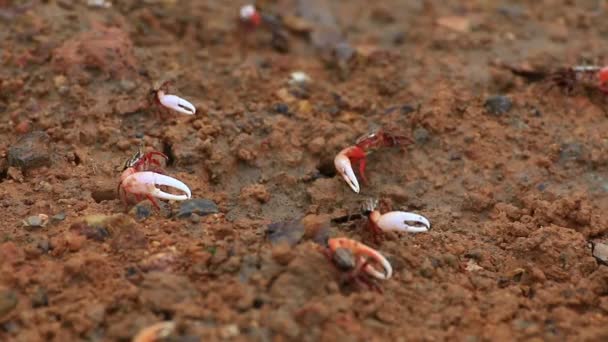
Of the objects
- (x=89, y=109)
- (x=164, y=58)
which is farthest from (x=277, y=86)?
(x=89, y=109)

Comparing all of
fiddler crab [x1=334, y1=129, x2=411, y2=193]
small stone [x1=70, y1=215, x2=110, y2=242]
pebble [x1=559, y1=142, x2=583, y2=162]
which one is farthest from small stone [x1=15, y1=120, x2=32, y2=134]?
pebble [x1=559, y1=142, x2=583, y2=162]

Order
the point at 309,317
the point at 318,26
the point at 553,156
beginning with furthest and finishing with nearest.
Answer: the point at 318,26
the point at 553,156
the point at 309,317

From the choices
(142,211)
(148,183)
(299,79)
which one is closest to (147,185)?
(148,183)

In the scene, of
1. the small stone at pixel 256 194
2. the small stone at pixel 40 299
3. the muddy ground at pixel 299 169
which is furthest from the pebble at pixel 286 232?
the small stone at pixel 40 299

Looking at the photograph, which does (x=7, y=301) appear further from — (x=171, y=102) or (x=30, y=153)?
(x=171, y=102)

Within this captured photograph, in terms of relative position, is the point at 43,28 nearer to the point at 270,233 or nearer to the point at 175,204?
the point at 175,204
